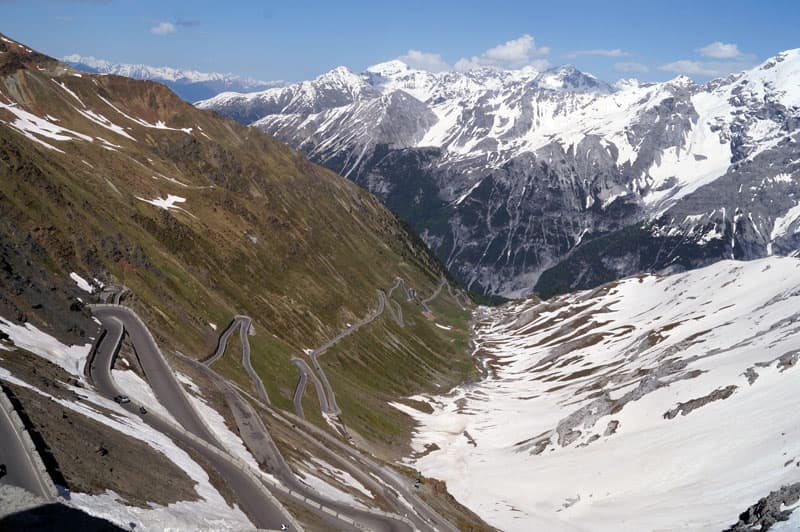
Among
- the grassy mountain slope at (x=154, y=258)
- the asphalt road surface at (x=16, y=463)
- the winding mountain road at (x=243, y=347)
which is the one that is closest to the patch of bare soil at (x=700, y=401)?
the grassy mountain slope at (x=154, y=258)

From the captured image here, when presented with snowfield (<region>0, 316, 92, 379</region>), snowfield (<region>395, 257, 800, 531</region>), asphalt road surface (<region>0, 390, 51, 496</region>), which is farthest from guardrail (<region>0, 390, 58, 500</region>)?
snowfield (<region>395, 257, 800, 531</region>)

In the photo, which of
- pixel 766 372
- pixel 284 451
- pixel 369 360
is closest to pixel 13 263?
pixel 284 451

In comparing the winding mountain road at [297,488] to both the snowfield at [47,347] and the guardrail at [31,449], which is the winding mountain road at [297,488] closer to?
the snowfield at [47,347]

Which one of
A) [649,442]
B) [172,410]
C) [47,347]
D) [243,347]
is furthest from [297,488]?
[243,347]

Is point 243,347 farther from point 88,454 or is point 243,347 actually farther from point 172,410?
point 88,454

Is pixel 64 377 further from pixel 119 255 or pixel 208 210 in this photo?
pixel 208 210
